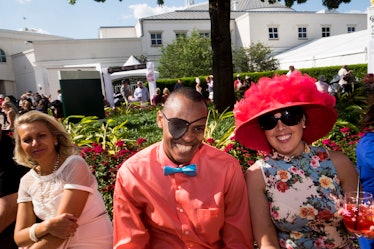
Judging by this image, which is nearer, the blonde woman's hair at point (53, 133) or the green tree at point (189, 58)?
the blonde woman's hair at point (53, 133)

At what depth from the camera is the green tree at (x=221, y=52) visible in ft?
25.3

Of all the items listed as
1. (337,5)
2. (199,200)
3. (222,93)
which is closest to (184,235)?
(199,200)

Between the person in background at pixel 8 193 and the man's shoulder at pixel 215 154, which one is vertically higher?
the man's shoulder at pixel 215 154

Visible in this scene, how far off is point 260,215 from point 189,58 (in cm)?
2806

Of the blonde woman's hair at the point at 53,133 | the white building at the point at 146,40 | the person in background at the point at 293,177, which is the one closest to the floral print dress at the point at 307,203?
the person in background at the point at 293,177

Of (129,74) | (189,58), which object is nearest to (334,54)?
(189,58)

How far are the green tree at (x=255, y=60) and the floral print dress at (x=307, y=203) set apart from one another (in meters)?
29.5

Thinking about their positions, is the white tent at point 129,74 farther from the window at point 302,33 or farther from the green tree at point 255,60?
the window at point 302,33

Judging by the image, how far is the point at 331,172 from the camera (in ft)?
6.49

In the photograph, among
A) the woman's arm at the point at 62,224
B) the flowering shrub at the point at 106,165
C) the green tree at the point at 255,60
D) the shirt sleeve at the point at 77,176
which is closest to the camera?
the woman's arm at the point at 62,224

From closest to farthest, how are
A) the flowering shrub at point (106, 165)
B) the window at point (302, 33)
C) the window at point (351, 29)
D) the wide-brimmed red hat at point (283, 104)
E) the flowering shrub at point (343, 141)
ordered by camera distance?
the wide-brimmed red hat at point (283, 104) < the flowering shrub at point (106, 165) < the flowering shrub at point (343, 141) < the window at point (302, 33) < the window at point (351, 29)

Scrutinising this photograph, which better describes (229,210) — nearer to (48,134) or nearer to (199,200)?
(199,200)

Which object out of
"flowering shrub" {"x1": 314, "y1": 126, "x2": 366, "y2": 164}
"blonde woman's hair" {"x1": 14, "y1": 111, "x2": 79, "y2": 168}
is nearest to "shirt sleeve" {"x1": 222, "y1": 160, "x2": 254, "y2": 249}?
"blonde woman's hair" {"x1": 14, "y1": 111, "x2": 79, "y2": 168}

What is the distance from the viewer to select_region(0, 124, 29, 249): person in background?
243 cm
